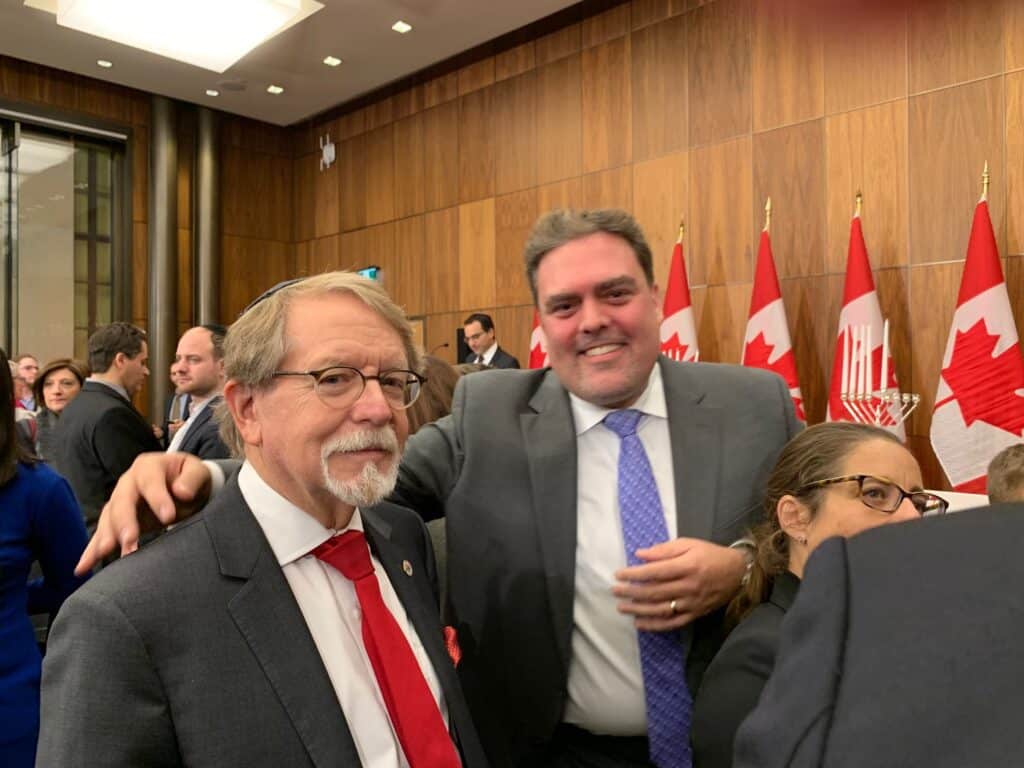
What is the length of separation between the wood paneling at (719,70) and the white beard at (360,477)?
203 inches

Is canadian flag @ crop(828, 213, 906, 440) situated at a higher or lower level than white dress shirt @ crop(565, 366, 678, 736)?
higher

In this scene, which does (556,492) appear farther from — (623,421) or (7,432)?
(7,432)

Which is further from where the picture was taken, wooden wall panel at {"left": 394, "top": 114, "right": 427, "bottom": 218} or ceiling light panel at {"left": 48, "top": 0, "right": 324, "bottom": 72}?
wooden wall panel at {"left": 394, "top": 114, "right": 427, "bottom": 218}

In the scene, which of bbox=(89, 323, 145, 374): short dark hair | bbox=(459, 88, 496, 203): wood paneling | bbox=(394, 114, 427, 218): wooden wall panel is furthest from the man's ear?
bbox=(394, 114, 427, 218): wooden wall panel

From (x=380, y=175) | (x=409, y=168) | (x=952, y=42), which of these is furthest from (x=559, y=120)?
(x=952, y=42)

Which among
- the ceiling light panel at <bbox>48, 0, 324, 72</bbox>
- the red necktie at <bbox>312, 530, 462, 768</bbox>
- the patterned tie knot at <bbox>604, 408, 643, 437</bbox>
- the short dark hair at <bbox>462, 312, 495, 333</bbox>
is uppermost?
the ceiling light panel at <bbox>48, 0, 324, 72</bbox>

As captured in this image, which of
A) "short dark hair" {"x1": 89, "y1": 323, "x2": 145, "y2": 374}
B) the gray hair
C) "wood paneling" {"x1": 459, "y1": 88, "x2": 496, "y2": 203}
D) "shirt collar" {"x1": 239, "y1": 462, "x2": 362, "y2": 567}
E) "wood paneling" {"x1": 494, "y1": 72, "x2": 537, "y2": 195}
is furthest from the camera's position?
"wood paneling" {"x1": 459, "y1": 88, "x2": 496, "y2": 203}

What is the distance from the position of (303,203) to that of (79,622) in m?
9.09

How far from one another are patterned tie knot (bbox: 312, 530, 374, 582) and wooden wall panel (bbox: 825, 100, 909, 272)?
4.58 metres

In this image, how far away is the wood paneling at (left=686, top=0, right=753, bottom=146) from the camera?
5680 mm

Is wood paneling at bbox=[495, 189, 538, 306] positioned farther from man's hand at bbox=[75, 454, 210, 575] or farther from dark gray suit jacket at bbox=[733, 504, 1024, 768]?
dark gray suit jacket at bbox=[733, 504, 1024, 768]

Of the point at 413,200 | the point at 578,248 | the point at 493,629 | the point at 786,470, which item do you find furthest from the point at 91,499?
the point at 413,200

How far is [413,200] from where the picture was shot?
8.16 m

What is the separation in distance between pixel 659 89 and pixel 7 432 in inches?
209
